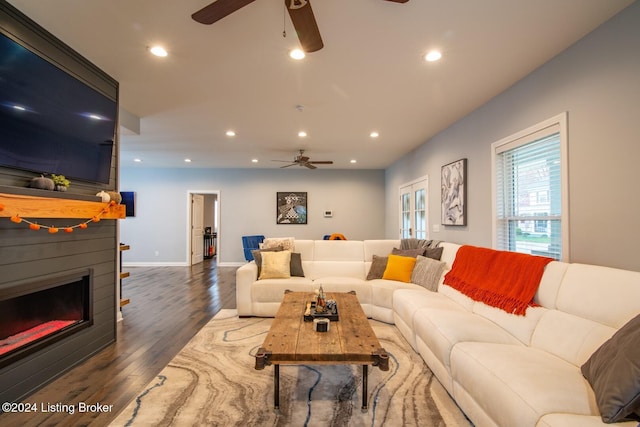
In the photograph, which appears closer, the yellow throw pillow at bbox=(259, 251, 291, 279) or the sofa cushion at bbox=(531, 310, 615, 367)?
the sofa cushion at bbox=(531, 310, 615, 367)

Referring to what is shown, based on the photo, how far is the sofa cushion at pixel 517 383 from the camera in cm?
130

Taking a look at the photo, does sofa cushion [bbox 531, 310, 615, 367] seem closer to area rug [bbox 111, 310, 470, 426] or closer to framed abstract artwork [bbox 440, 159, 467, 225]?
area rug [bbox 111, 310, 470, 426]

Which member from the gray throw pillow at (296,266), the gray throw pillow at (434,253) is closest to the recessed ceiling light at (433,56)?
the gray throw pillow at (434,253)

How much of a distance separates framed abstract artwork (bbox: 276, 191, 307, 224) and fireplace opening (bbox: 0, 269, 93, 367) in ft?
18.2

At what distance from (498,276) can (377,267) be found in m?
1.68

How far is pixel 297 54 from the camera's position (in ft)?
8.20

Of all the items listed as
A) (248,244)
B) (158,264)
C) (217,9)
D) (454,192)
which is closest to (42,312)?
(217,9)

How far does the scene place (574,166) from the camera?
93.2 inches

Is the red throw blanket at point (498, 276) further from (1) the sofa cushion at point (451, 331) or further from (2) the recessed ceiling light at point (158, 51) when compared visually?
(2) the recessed ceiling light at point (158, 51)

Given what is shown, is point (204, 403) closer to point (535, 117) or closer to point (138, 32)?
point (138, 32)

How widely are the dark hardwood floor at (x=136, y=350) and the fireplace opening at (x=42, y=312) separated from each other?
0.35m

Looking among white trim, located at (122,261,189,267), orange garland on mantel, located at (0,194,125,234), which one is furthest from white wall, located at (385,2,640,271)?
white trim, located at (122,261,189,267)

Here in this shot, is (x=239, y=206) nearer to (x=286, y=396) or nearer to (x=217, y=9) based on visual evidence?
A: (x=286, y=396)

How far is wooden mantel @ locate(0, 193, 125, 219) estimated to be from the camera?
1897 millimetres
